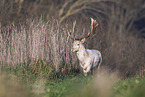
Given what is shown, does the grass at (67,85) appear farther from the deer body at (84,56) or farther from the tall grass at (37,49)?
the tall grass at (37,49)

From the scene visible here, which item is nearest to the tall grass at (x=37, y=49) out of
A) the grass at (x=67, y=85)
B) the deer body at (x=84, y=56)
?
the grass at (x=67, y=85)

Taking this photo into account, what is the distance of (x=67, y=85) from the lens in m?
6.72

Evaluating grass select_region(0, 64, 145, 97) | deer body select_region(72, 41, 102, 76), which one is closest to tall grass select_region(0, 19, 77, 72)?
grass select_region(0, 64, 145, 97)

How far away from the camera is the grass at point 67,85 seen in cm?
462

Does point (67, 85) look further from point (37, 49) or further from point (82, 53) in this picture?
point (37, 49)

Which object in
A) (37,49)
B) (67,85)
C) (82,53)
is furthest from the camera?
(37,49)

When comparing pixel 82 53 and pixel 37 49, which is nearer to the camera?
pixel 82 53

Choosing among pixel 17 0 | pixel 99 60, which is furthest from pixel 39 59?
pixel 17 0

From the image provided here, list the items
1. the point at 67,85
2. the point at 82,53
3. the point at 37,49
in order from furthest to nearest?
1. the point at 37,49
2. the point at 82,53
3. the point at 67,85

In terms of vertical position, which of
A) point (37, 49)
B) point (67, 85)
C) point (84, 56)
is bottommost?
point (67, 85)

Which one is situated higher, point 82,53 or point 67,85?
point 82,53

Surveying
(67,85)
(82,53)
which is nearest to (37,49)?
(82,53)

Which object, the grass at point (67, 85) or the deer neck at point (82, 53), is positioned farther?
the deer neck at point (82, 53)

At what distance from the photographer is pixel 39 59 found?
8805mm
